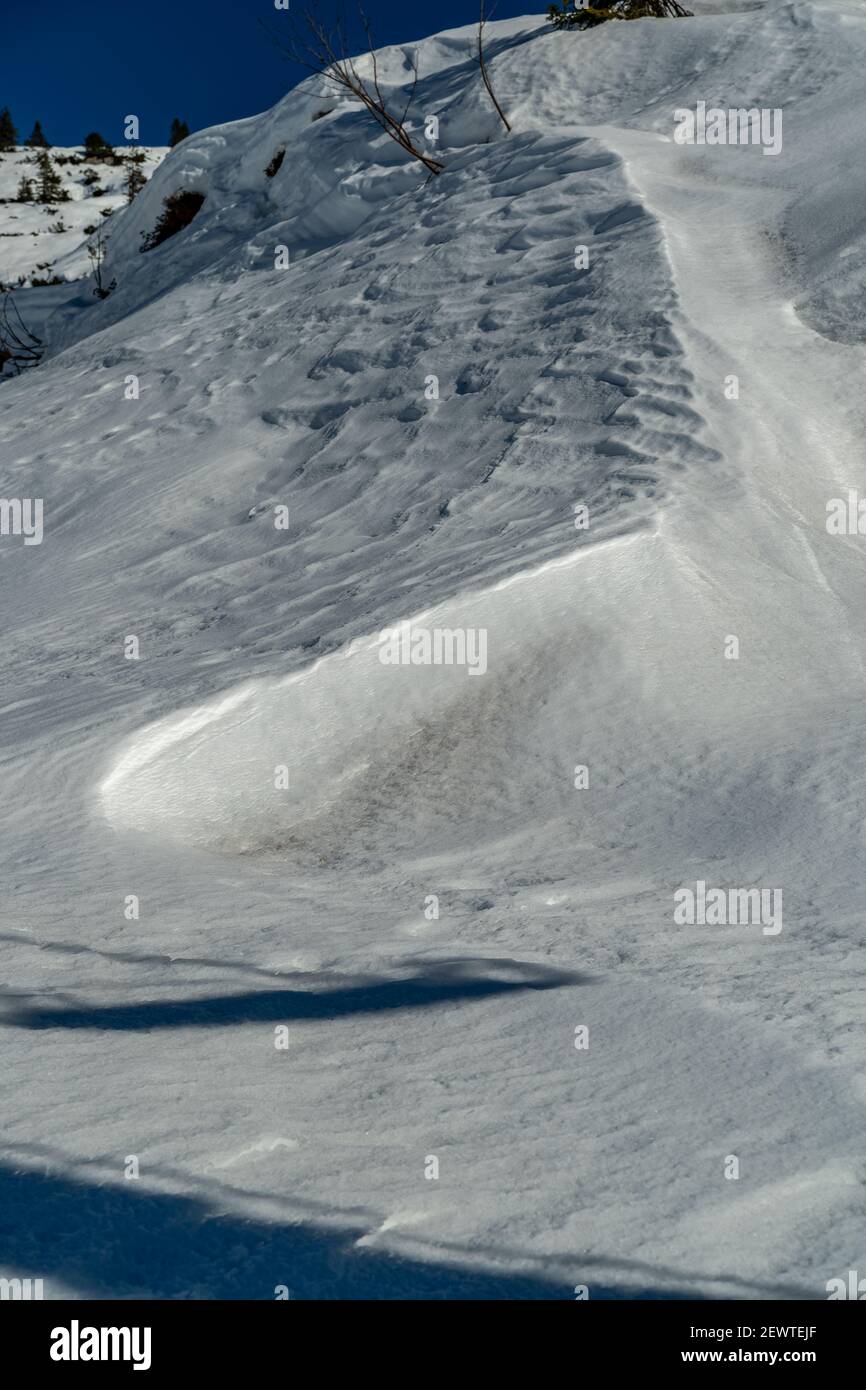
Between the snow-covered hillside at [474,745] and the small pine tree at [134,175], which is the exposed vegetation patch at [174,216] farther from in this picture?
the small pine tree at [134,175]

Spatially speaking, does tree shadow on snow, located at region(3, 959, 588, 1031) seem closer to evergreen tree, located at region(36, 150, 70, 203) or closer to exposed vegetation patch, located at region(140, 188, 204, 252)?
exposed vegetation patch, located at region(140, 188, 204, 252)

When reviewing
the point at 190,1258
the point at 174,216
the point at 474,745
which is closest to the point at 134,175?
the point at 174,216

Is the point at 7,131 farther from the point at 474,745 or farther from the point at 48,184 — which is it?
the point at 474,745

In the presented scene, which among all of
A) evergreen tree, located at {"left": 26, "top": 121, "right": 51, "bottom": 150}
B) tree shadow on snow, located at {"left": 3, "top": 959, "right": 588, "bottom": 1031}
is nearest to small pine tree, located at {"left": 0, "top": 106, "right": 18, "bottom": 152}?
Result: evergreen tree, located at {"left": 26, "top": 121, "right": 51, "bottom": 150}

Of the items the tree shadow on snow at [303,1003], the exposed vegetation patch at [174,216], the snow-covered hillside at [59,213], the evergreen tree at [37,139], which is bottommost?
the tree shadow on snow at [303,1003]

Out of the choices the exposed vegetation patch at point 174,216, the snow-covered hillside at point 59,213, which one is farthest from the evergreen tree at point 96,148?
the exposed vegetation patch at point 174,216

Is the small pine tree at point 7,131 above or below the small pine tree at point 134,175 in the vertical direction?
above

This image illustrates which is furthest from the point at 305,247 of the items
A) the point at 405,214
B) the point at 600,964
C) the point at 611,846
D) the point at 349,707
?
the point at 600,964
